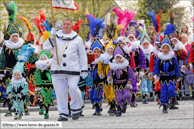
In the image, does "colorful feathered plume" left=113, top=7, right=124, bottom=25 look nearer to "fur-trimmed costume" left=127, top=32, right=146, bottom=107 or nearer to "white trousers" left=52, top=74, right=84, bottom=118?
"fur-trimmed costume" left=127, top=32, right=146, bottom=107

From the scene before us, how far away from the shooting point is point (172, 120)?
471 inches

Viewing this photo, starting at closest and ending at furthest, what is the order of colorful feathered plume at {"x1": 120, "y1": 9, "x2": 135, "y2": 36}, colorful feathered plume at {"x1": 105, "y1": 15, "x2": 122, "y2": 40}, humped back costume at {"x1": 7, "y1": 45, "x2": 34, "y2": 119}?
1. humped back costume at {"x1": 7, "y1": 45, "x2": 34, "y2": 119}
2. colorful feathered plume at {"x1": 105, "y1": 15, "x2": 122, "y2": 40}
3. colorful feathered plume at {"x1": 120, "y1": 9, "x2": 135, "y2": 36}

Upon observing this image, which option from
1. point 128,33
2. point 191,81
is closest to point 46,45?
point 128,33

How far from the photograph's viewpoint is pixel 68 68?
464 inches

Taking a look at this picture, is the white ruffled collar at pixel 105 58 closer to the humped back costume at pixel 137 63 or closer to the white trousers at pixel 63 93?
the humped back costume at pixel 137 63

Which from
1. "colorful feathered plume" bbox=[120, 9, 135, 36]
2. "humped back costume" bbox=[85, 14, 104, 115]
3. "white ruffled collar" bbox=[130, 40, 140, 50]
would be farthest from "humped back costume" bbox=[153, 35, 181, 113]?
"white ruffled collar" bbox=[130, 40, 140, 50]

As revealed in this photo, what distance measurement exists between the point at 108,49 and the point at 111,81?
102 cm

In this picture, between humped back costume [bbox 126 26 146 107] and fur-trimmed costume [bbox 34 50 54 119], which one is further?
humped back costume [bbox 126 26 146 107]

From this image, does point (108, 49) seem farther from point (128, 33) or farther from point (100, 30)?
point (128, 33)

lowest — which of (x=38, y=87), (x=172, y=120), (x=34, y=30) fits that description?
(x=172, y=120)

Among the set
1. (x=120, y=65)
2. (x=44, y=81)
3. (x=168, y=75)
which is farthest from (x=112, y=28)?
(x=44, y=81)

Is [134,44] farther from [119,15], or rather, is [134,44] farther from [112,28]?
[112,28]

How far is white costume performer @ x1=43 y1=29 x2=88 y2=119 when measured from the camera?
1180 cm

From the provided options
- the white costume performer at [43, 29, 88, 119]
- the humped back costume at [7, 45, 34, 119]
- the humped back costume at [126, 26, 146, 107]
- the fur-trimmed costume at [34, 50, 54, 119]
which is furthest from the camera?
the humped back costume at [126, 26, 146, 107]
